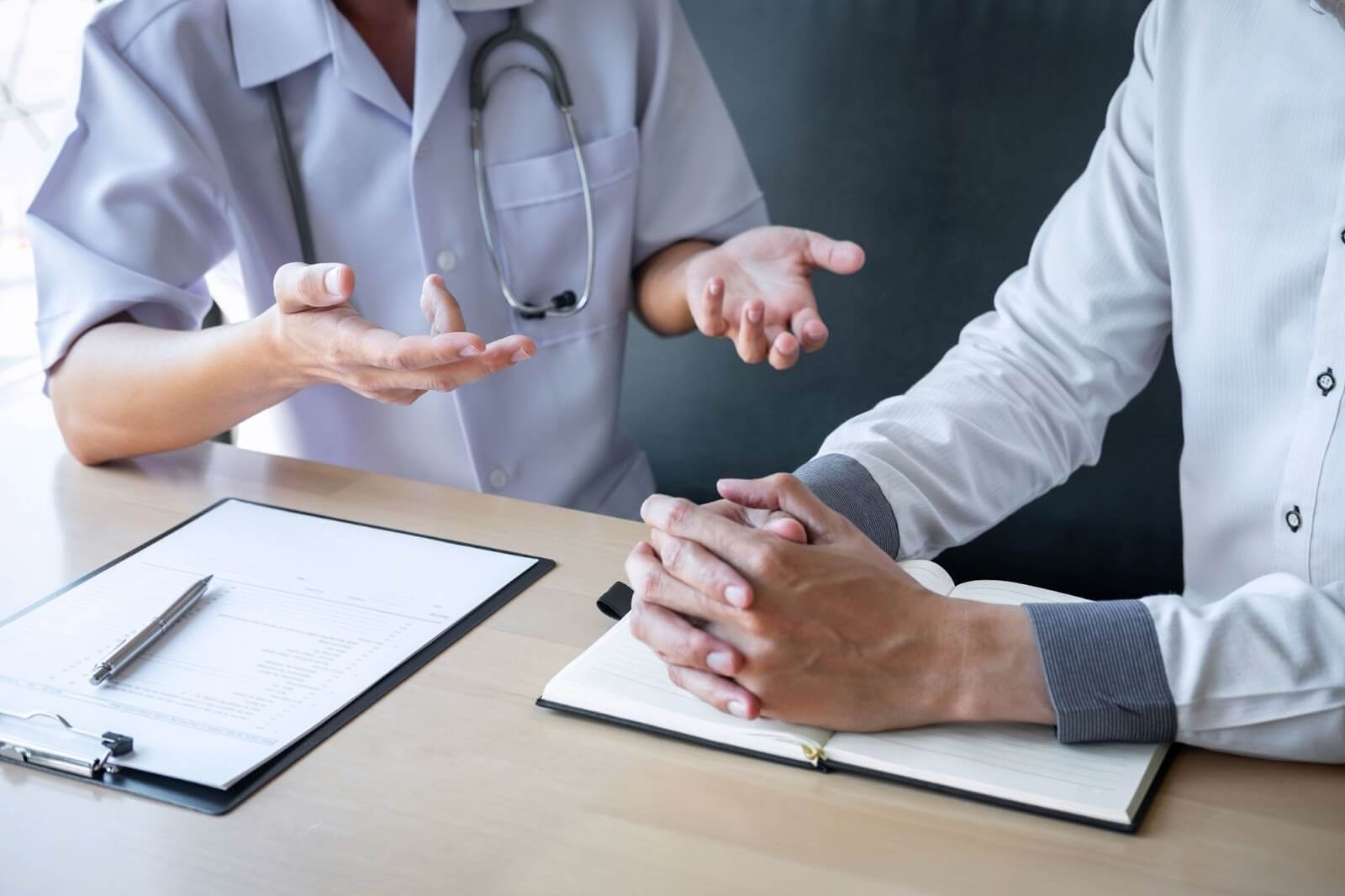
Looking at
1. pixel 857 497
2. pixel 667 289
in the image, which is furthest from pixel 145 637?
pixel 667 289

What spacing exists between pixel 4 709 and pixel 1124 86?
1037 mm

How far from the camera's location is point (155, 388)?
116 cm

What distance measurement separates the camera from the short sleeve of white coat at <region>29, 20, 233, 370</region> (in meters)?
1.21

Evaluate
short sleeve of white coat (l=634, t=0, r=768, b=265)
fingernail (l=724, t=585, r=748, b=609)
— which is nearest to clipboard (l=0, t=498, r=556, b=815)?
fingernail (l=724, t=585, r=748, b=609)

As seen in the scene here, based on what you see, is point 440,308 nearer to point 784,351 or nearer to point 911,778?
point 784,351

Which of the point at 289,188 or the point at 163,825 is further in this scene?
the point at 289,188

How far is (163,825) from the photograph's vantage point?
712 millimetres

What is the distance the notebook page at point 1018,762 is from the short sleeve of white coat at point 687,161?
2.79 feet

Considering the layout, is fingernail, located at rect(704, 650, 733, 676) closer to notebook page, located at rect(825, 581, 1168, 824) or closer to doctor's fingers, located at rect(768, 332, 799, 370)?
notebook page, located at rect(825, 581, 1168, 824)

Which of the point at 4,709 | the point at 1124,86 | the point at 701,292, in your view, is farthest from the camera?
the point at 701,292

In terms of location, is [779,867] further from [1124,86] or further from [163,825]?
[1124,86]

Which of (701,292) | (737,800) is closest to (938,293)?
(701,292)

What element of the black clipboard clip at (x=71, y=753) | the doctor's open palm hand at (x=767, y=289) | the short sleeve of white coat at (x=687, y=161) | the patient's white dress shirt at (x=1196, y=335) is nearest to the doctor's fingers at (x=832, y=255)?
the doctor's open palm hand at (x=767, y=289)

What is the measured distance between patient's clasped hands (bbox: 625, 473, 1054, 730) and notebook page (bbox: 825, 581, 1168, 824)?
0.04 feet
